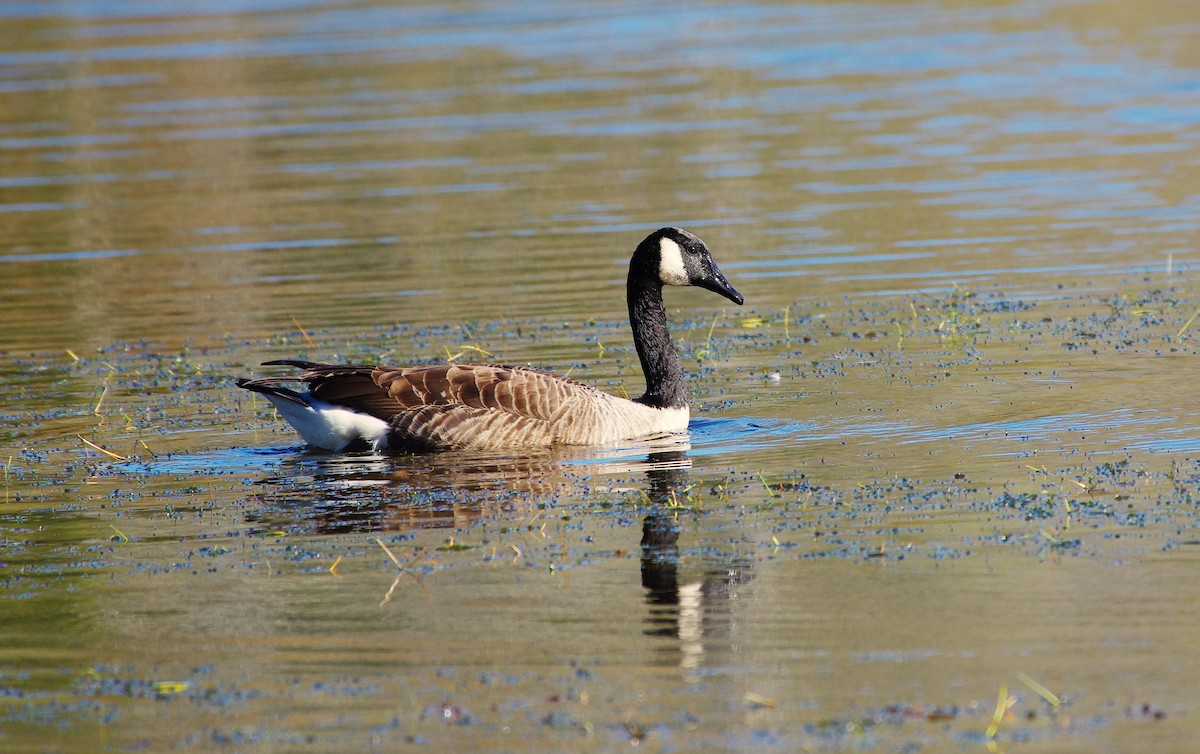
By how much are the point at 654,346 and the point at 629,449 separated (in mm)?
1279

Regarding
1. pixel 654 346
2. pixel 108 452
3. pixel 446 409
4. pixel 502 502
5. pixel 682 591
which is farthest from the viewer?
pixel 654 346

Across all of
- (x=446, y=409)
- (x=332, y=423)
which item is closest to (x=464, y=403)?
(x=446, y=409)

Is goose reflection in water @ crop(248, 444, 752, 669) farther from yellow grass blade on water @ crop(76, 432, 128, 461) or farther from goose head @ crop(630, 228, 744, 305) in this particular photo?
goose head @ crop(630, 228, 744, 305)

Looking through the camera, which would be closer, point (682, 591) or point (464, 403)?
point (682, 591)

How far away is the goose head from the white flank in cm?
278

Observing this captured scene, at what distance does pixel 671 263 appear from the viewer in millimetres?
14133

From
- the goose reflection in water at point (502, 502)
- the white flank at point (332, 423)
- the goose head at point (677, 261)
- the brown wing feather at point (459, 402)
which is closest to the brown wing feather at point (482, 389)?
the brown wing feather at point (459, 402)

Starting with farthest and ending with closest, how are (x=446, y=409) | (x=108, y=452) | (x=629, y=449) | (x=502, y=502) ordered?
(x=629, y=449)
(x=446, y=409)
(x=108, y=452)
(x=502, y=502)

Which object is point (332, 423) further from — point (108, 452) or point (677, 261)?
point (677, 261)

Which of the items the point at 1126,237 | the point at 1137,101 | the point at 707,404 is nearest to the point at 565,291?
the point at 707,404

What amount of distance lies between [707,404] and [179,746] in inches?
306

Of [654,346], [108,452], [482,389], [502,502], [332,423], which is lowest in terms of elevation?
[502,502]

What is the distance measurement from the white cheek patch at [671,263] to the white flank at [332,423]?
2.84 metres

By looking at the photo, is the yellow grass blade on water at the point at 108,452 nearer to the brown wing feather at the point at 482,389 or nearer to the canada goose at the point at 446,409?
the canada goose at the point at 446,409
